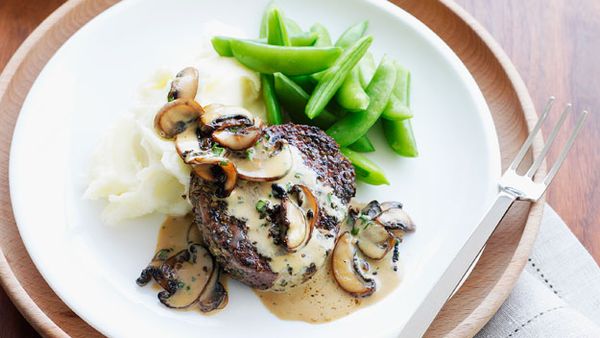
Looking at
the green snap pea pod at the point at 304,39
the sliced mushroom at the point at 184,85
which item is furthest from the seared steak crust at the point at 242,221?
the green snap pea pod at the point at 304,39

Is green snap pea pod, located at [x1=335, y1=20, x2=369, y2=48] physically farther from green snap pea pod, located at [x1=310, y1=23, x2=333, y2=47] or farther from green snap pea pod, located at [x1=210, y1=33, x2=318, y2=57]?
green snap pea pod, located at [x1=210, y1=33, x2=318, y2=57]

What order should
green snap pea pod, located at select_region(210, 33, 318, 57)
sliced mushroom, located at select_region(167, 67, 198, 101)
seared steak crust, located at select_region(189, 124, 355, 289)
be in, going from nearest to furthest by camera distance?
1. seared steak crust, located at select_region(189, 124, 355, 289)
2. sliced mushroom, located at select_region(167, 67, 198, 101)
3. green snap pea pod, located at select_region(210, 33, 318, 57)

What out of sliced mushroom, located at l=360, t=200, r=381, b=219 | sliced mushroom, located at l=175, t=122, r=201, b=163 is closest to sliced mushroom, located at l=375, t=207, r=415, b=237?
sliced mushroom, located at l=360, t=200, r=381, b=219

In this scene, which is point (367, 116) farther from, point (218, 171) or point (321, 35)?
point (218, 171)

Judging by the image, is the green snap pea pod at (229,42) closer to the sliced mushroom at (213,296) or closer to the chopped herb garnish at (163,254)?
the chopped herb garnish at (163,254)

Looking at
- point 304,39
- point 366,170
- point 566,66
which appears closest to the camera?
point 366,170

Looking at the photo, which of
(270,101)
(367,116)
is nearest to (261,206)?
(270,101)
